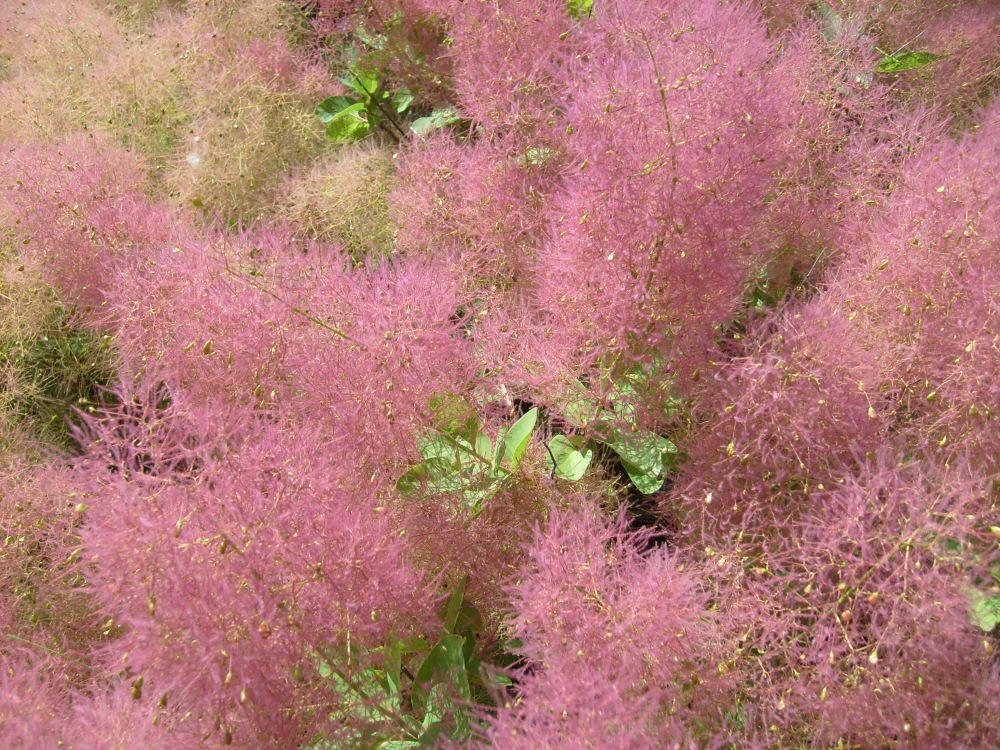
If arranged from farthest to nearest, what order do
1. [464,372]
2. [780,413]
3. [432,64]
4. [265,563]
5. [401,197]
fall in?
[432,64] → [401,197] → [464,372] → [780,413] → [265,563]

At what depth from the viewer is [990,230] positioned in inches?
38.8

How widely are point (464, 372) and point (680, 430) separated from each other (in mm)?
322

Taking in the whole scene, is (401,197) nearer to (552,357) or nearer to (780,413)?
(552,357)

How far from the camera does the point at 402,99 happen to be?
1618 mm

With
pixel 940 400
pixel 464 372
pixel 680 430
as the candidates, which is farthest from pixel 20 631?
pixel 940 400

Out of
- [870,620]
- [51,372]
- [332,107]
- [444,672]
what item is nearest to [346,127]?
[332,107]

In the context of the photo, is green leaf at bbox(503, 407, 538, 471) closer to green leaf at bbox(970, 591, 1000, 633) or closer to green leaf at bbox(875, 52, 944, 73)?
green leaf at bbox(970, 591, 1000, 633)

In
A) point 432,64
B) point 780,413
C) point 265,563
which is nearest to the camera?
point 265,563

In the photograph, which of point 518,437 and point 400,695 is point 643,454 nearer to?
point 518,437

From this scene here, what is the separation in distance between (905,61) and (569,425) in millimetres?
836

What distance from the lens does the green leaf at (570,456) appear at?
1.09 m

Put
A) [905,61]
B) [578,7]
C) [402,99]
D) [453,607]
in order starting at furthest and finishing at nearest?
[402,99]
[578,7]
[905,61]
[453,607]

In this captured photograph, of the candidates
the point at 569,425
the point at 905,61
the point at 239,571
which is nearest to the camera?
the point at 239,571

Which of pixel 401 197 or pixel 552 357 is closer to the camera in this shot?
pixel 552 357
